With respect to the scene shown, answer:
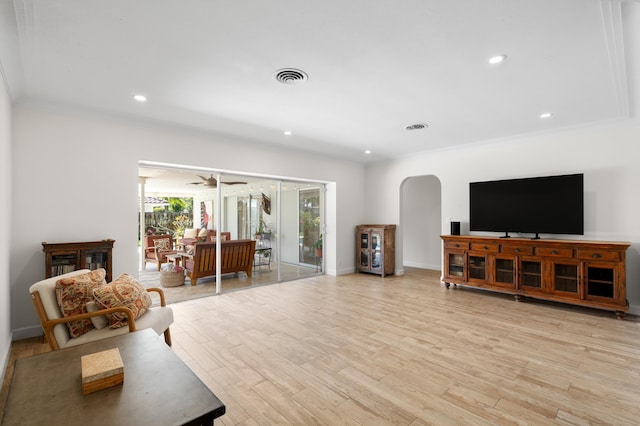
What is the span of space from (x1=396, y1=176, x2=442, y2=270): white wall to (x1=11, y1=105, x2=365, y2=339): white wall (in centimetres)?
503

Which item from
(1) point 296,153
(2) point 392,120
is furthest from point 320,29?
(1) point 296,153

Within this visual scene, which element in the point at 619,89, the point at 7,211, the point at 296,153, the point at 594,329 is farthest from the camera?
the point at 296,153

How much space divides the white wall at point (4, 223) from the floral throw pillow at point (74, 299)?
89 cm

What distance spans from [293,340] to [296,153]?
3.78 metres

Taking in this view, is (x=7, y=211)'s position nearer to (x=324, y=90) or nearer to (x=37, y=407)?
(x=37, y=407)

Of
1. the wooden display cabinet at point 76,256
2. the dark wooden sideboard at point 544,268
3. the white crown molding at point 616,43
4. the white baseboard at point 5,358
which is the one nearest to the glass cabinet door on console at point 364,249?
the dark wooden sideboard at point 544,268

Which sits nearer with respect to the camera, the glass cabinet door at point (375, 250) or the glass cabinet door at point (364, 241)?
the glass cabinet door at point (375, 250)

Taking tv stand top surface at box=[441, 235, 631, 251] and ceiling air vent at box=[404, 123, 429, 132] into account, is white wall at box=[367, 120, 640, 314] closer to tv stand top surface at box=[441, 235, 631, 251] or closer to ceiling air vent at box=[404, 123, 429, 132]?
tv stand top surface at box=[441, 235, 631, 251]

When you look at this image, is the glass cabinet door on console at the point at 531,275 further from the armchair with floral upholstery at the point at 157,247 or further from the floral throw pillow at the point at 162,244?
the floral throw pillow at the point at 162,244

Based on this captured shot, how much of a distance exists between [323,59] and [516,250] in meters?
4.03

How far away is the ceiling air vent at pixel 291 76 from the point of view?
9.12 ft

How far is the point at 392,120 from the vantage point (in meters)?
4.20

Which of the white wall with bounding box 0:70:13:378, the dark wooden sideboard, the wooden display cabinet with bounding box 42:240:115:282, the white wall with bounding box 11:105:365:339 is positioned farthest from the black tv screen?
the white wall with bounding box 0:70:13:378

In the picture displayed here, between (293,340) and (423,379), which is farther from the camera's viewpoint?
(293,340)
